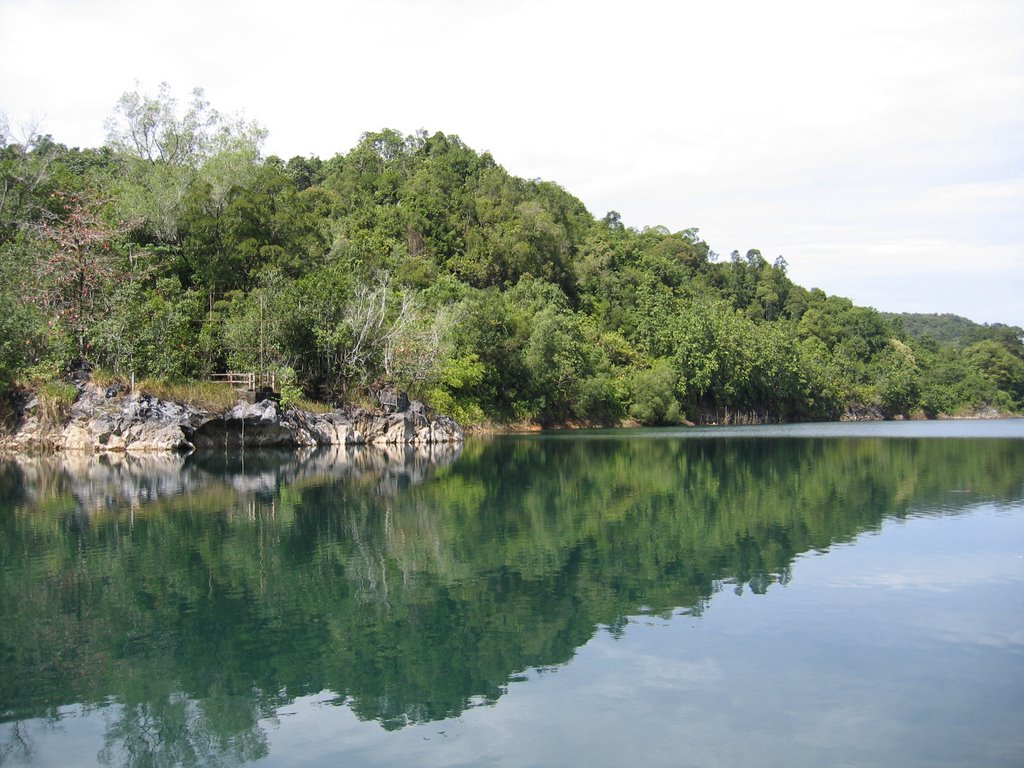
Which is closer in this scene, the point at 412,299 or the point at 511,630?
the point at 511,630

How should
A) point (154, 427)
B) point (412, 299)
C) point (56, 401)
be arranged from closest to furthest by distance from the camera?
point (56, 401) → point (154, 427) → point (412, 299)

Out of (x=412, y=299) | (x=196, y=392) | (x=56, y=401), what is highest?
(x=412, y=299)

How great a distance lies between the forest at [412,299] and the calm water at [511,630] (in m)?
22.1

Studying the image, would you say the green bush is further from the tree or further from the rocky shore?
the tree

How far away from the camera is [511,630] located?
12625mm

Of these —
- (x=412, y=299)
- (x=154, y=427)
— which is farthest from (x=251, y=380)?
(x=412, y=299)

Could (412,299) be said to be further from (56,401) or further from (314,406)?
(56,401)

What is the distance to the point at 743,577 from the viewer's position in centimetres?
1588

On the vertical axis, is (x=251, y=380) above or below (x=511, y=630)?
above

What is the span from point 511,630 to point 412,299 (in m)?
46.4

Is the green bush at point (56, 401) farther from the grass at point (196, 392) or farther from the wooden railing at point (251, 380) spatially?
the wooden railing at point (251, 380)

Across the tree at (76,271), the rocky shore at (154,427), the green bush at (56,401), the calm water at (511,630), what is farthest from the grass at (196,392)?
the calm water at (511,630)

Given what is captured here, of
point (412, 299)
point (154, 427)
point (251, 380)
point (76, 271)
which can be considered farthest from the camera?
point (412, 299)

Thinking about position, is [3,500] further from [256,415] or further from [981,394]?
[981,394]
